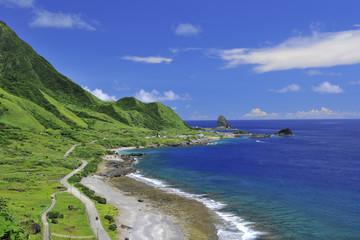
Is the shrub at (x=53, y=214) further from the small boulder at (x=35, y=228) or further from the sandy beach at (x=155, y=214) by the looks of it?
the sandy beach at (x=155, y=214)

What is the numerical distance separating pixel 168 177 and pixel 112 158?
6001 cm

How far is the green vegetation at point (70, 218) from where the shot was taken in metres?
48.4

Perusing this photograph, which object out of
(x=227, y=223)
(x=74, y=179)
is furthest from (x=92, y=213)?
(x=74, y=179)

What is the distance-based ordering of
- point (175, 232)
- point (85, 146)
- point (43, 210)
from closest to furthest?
1. point (175, 232)
2. point (43, 210)
3. point (85, 146)

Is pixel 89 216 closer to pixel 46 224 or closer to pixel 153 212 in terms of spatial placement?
pixel 46 224

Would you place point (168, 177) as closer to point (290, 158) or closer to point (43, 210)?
point (43, 210)

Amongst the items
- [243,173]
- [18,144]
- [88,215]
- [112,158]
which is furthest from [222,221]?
[18,144]

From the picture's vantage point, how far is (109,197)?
7806 cm

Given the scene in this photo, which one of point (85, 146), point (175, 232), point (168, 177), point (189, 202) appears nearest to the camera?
point (175, 232)

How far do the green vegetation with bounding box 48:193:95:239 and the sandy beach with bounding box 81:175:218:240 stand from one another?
7.36 metres

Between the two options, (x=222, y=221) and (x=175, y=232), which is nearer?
(x=175, y=232)

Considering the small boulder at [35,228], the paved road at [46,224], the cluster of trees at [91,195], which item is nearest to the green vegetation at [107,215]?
the cluster of trees at [91,195]

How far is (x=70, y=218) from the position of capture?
54.6 m

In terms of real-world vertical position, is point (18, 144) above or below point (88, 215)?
above
